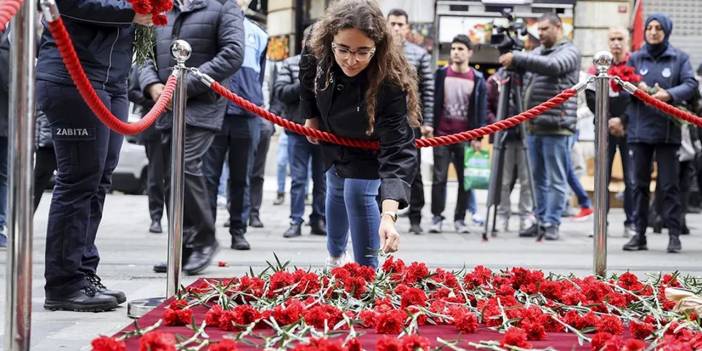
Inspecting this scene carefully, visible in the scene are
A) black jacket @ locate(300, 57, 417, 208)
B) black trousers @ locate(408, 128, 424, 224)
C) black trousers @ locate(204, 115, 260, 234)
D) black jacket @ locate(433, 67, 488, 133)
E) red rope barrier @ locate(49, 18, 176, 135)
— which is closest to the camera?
red rope barrier @ locate(49, 18, 176, 135)

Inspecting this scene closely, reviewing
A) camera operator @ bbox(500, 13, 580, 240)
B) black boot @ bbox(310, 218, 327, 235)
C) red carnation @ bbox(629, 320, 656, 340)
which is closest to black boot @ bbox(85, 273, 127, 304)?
red carnation @ bbox(629, 320, 656, 340)

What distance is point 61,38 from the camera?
3.80 meters

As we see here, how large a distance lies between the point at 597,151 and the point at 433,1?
15.5m

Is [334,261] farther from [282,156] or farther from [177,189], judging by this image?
[282,156]

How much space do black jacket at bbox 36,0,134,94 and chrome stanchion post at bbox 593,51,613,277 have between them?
2354 millimetres

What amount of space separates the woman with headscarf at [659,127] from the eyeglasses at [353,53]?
4946 millimetres

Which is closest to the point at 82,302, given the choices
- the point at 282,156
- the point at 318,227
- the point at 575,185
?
the point at 318,227

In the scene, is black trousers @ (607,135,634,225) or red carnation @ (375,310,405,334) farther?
black trousers @ (607,135,634,225)

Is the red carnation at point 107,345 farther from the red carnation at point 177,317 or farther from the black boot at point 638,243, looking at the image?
the black boot at point 638,243

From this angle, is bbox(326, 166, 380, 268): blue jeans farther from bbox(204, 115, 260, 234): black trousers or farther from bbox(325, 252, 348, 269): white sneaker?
bbox(204, 115, 260, 234): black trousers

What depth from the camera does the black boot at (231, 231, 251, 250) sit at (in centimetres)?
888

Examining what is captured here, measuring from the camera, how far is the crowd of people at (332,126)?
16.9 feet

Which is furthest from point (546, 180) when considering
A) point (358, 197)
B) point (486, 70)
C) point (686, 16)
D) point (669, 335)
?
point (686, 16)

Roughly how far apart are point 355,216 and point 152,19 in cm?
130
